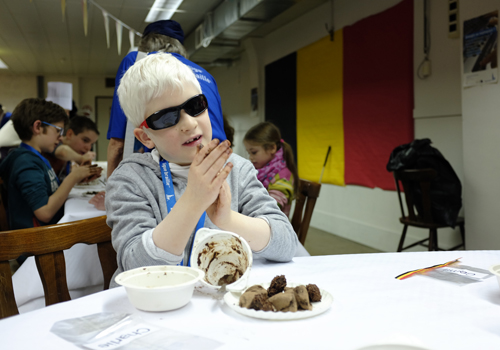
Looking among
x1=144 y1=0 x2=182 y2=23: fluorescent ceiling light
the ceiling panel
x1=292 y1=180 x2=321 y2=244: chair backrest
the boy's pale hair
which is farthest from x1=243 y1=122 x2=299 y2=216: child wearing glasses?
x1=144 y1=0 x2=182 y2=23: fluorescent ceiling light

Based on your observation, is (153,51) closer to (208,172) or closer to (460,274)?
(208,172)

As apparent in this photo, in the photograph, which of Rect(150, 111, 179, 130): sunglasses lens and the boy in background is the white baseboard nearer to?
the boy in background

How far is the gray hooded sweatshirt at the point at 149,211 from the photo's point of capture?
919 millimetres

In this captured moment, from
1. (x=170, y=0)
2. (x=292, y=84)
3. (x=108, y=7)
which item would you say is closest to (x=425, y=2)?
(x=292, y=84)

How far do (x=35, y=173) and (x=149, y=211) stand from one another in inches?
63.8

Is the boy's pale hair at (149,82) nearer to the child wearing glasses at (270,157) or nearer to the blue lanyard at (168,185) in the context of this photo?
the blue lanyard at (168,185)

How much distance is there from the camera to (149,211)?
42.0 inches

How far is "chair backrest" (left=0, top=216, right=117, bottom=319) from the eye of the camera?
95cm

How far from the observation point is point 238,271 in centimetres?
85

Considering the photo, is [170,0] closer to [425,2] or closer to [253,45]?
[253,45]

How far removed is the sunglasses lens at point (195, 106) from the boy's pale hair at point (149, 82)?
41mm

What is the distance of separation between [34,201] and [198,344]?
2.05 m

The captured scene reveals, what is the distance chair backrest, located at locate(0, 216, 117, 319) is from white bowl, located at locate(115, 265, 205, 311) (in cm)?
37

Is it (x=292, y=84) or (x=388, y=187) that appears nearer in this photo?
(x=388, y=187)
